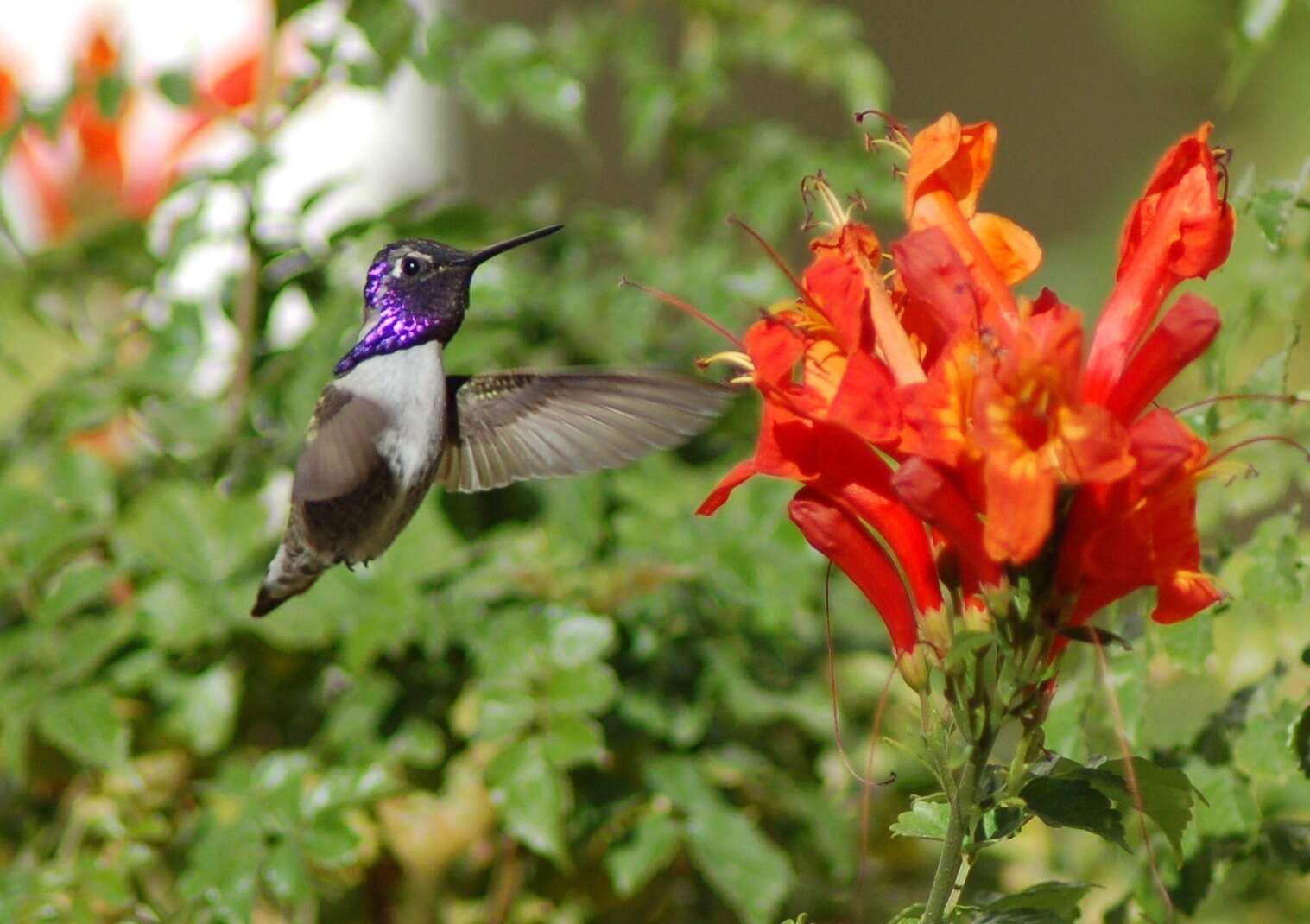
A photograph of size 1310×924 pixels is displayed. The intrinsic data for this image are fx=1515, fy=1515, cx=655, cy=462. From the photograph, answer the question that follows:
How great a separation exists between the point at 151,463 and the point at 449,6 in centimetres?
261

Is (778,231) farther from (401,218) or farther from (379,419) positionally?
(379,419)

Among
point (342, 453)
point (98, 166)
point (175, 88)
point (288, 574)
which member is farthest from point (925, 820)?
point (98, 166)

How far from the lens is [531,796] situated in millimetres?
1567

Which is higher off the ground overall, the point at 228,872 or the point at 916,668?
the point at 916,668

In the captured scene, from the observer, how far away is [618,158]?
181 inches

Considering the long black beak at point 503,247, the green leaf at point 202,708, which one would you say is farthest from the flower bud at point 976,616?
the green leaf at point 202,708

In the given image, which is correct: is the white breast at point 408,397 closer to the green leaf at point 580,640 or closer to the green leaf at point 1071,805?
the green leaf at point 580,640

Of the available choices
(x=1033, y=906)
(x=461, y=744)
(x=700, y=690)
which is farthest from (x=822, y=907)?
(x=1033, y=906)

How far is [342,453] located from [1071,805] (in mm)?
660

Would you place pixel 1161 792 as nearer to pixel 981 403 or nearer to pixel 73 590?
pixel 981 403

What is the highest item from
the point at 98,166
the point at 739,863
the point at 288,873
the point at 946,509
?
the point at 946,509

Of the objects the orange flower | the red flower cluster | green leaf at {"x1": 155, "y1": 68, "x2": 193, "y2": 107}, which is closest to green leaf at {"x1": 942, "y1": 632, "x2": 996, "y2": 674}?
the red flower cluster

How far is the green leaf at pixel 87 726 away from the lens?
158 centimetres

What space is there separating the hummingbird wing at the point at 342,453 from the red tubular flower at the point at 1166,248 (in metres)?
0.61
